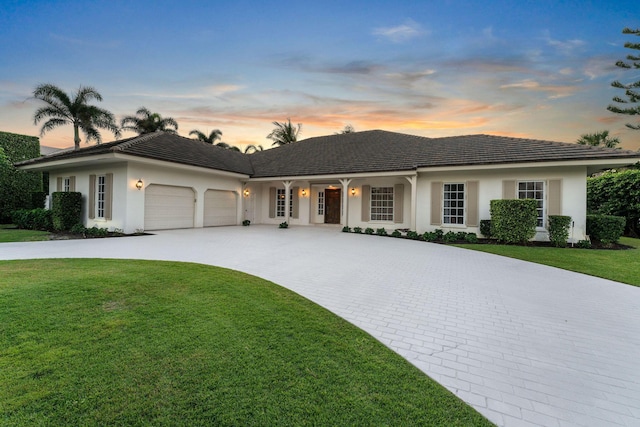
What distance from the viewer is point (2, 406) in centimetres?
176

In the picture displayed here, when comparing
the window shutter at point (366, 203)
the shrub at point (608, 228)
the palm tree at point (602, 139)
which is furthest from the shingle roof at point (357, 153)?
the palm tree at point (602, 139)

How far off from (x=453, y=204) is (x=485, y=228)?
67.5 inches

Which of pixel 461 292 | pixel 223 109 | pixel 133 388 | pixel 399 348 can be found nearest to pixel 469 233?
pixel 461 292

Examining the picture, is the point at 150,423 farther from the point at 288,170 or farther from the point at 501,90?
the point at 501,90

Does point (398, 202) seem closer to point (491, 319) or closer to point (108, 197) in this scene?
point (491, 319)

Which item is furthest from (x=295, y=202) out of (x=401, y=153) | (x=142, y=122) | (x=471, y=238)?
(x=142, y=122)

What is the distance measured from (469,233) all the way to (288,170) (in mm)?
9868

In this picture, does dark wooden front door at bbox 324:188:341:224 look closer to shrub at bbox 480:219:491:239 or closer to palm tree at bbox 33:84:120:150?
shrub at bbox 480:219:491:239

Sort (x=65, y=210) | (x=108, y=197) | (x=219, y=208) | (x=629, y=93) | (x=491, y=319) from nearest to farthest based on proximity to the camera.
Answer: (x=491, y=319)
(x=65, y=210)
(x=108, y=197)
(x=219, y=208)
(x=629, y=93)

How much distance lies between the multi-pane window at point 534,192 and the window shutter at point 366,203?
256 inches

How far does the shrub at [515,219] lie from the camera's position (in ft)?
32.2

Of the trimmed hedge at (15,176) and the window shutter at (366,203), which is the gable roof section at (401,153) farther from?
the trimmed hedge at (15,176)

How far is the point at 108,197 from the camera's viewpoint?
38.6ft

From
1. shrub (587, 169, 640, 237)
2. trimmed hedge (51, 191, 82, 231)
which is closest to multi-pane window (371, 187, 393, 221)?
shrub (587, 169, 640, 237)
